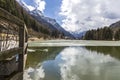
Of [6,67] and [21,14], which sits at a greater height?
[21,14]

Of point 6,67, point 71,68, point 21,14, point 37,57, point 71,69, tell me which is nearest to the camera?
point 6,67

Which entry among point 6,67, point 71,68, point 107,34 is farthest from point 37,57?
point 107,34

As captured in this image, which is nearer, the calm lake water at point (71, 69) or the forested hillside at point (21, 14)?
the calm lake water at point (71, 69)

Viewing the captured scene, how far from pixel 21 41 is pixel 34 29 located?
6673 inches

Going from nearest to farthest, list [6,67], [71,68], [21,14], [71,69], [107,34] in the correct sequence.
A: 1. [6,67]
2. [71,69]
3. [71,68]
4. [21,14]
5. [107,34]

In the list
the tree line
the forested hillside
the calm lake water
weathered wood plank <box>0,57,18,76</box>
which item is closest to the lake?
the calm lake water

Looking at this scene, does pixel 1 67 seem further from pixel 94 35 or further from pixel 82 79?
pixel 94 35

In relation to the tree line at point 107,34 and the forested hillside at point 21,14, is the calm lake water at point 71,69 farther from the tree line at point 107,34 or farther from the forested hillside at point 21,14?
the tree line at point 107,34

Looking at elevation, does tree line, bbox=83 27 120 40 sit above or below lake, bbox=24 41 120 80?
above

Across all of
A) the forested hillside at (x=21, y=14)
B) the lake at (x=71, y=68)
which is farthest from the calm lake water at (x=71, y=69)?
the forested hillside at (x=21, y=14)

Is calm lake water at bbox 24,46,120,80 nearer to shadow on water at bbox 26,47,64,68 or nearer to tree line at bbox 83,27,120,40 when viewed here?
shadow on water at bbox 26,47,64,68

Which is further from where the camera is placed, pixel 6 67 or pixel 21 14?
pixel 21 14

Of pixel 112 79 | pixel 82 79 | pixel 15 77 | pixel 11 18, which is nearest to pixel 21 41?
pixel 15 77

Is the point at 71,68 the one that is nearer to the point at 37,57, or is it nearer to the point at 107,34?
the point at 37,57
